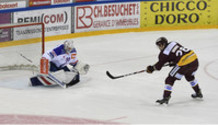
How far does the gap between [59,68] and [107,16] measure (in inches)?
221

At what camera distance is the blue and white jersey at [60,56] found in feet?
32.9

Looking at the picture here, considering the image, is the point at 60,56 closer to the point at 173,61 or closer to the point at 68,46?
the point at 68,46

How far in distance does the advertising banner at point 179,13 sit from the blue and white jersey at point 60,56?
630cm

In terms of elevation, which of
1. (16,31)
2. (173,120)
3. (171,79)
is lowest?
(173,120)

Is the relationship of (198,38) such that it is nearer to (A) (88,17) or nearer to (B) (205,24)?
(B) (205,24)

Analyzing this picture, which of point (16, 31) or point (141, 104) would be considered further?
point (16, 31)

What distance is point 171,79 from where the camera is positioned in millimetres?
8930

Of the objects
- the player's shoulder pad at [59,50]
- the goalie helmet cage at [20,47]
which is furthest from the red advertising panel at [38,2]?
the player's shoulder pad at [59,50]

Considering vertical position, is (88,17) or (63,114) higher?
→ (88,17)

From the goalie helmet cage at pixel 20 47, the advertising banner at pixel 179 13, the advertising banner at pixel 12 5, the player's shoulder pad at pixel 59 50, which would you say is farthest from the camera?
the advertising banner at pixel 179 13

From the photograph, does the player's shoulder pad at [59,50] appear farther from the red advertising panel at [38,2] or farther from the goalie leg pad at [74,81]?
the red advertising panel at [38,2]

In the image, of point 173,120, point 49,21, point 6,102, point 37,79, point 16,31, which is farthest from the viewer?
point 49,21

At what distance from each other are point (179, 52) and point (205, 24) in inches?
317

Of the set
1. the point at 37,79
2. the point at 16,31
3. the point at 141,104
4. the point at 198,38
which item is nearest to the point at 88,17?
the point at 198,38
